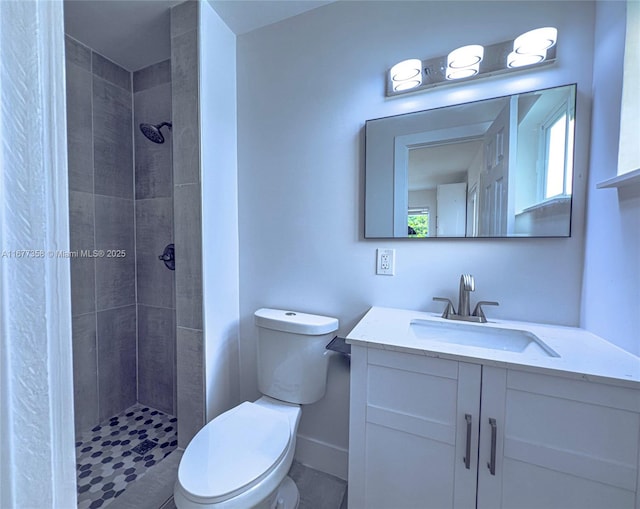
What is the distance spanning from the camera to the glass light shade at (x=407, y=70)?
1208mm

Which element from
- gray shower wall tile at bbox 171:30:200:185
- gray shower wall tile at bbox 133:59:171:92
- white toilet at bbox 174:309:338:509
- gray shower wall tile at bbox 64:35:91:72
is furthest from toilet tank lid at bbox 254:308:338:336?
gray shower wall tile at bbox 64:35:91:72

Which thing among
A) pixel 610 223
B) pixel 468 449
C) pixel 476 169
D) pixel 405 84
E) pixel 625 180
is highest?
pixel 405 84

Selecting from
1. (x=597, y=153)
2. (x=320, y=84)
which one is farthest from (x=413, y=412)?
(x=320, y=84)

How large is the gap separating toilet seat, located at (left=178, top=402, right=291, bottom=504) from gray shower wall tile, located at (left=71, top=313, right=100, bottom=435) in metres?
1.09

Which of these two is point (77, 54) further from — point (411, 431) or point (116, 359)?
point (411, 431)

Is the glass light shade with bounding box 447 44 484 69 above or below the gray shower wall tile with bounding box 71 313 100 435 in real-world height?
above

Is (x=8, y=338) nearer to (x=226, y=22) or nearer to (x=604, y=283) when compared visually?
(x=604, y=283)

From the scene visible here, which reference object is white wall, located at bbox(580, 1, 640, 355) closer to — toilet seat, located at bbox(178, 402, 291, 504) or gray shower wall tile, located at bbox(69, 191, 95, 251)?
toilet seat, located at bbox(178, 402, 291, 504)

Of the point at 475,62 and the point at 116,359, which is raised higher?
the point at 475,62

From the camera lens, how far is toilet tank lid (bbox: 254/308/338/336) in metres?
1.26

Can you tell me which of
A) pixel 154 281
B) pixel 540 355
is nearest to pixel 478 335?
pixel 540 355

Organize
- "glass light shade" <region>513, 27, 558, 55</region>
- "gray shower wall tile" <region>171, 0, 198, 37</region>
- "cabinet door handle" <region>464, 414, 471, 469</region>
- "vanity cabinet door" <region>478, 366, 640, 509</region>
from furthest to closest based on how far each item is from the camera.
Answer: "gray shower wall tile" <region>171, 0, 198, 37</region> → "glass light shade" <region>513, 27, 558, 55</region> → "cabinet door handle" <region>464, 414, 471, 469</region> → "vanity cabinet door" <region>478, 366, 640, 509</region>

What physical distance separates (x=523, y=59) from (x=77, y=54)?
2.29 meters

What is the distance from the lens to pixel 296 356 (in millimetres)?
1283
